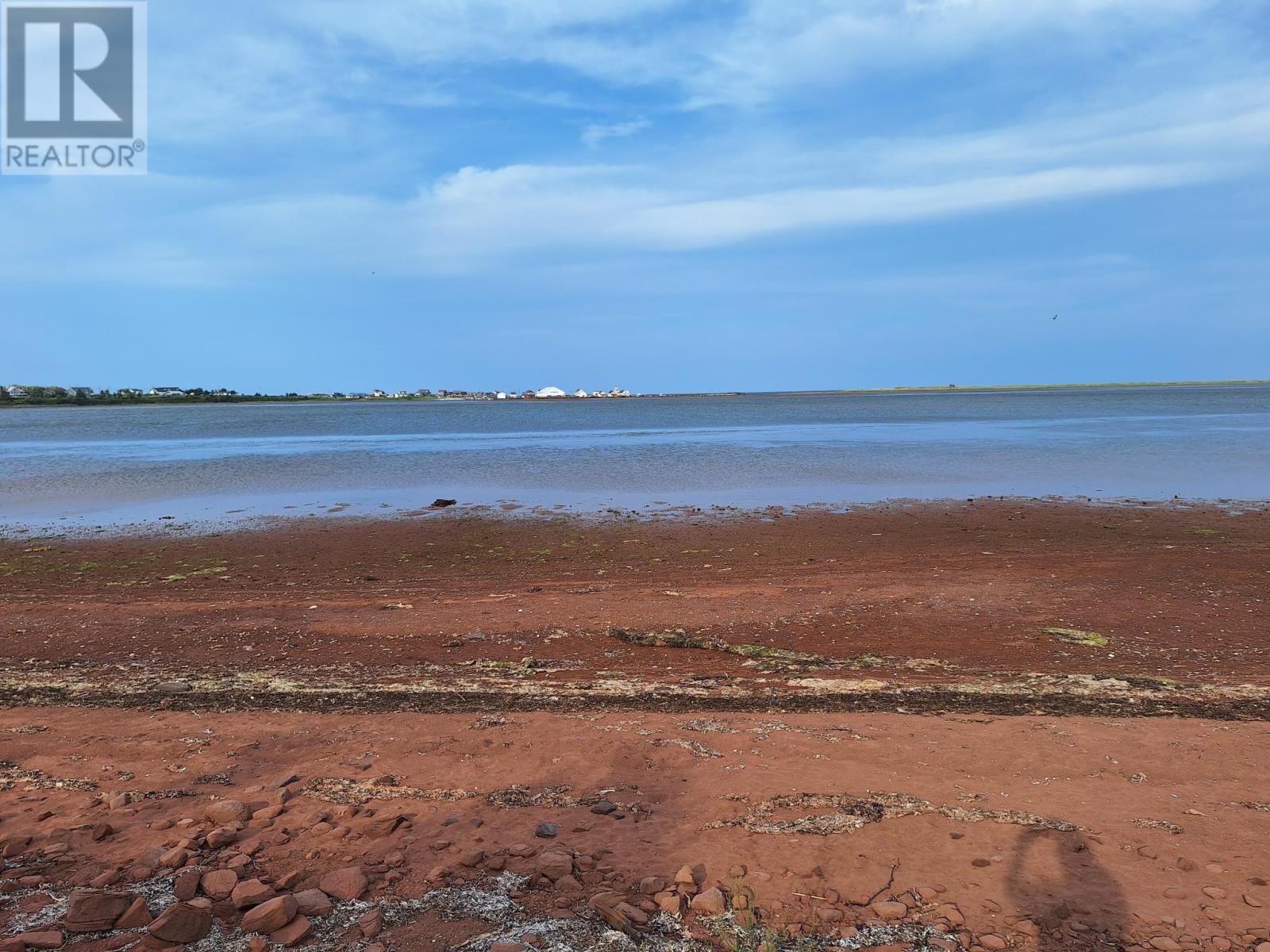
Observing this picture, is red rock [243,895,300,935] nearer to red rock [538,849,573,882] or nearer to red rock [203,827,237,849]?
red rock [203,827,237,849]

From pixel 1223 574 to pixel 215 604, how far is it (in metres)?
13.9

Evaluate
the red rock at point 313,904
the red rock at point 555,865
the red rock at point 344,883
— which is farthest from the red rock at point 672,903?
the red rock at point 313,904

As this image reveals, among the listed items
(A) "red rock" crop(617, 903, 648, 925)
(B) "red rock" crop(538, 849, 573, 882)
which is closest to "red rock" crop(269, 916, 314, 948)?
(B) "red rock" crop(538, 849, 573, 882)

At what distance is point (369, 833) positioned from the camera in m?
4.46

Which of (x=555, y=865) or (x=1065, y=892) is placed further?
(x=555, y=865)

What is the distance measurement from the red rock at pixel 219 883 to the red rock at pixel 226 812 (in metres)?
0.55

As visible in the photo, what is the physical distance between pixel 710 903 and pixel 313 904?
1840mm

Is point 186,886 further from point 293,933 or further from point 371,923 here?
point 371,923

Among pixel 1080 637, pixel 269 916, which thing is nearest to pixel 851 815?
pixel 269 916

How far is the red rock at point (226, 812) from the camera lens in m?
4.54

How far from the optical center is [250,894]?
382 centimetres

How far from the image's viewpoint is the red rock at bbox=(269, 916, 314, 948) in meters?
3.56

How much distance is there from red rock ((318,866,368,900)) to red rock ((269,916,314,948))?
24 cm

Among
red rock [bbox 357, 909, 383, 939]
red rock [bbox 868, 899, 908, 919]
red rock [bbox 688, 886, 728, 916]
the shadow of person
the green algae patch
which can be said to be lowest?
red rock [bbox 357, 909, 383, 939]
